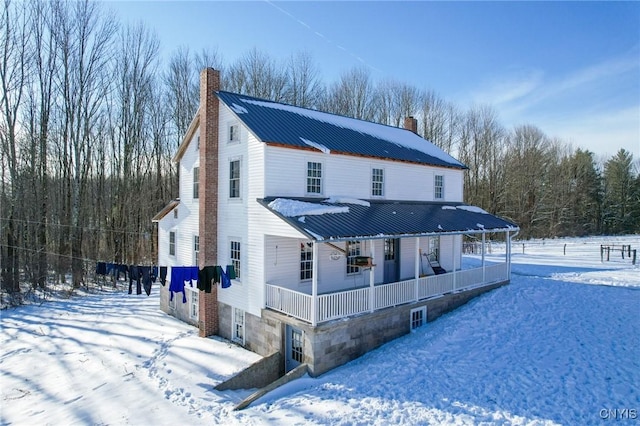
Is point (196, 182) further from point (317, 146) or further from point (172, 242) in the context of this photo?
point (317, 146)

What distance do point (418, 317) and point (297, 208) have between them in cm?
647

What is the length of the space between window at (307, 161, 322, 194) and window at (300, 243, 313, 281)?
2181 millimetres

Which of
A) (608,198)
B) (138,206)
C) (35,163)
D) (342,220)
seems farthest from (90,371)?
(608,198)

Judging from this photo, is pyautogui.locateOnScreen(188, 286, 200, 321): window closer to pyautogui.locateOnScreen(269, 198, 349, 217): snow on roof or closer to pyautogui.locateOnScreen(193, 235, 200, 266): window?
pyautogui.locateOnScreen(193, 235, 200, 266): window

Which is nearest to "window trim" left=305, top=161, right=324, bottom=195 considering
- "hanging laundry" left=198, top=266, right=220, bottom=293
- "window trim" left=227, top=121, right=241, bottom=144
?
"window trim" left=227, top=121, right=241, bottom=144

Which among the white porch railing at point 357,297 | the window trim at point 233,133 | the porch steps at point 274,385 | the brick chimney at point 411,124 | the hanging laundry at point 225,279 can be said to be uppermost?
the brick chimney at point 411,124

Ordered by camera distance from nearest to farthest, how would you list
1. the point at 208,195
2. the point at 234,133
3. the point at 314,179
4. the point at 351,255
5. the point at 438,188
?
1. the point at 314,179
2. the point at 234,133
3. the point at 208,195
4. the point at 351,255
5. the point at 438,188

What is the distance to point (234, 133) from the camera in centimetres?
1477

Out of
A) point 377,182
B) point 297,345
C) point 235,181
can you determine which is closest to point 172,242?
point 235,181

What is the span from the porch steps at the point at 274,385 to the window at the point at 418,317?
16.4 ft

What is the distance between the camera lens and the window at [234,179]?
1444 cm

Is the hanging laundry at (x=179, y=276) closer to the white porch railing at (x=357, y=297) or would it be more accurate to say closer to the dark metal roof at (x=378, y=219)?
the white porch railing at (x=357, y=297)

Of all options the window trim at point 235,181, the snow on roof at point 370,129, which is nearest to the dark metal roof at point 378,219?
the window trim at point 235,181

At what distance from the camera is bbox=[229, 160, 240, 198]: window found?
1444 cm
